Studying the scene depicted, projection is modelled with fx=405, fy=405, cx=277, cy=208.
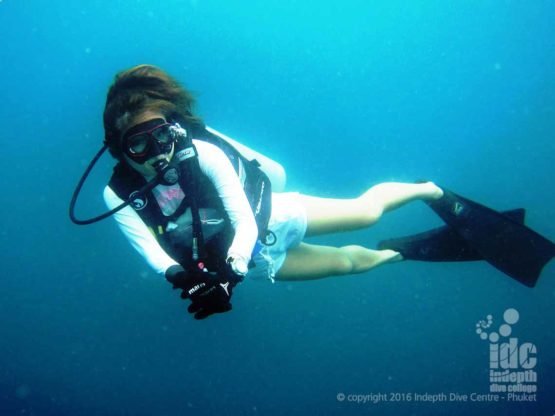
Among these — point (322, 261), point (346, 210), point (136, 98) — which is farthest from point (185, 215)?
point (322, 261)

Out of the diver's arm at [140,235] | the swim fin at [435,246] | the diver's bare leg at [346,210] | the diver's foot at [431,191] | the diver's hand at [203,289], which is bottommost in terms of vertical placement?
the diver's hand at [203,289]

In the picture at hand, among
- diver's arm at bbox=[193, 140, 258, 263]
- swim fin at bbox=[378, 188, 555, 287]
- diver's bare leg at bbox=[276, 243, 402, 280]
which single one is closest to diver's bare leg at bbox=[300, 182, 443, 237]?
diver's bare leg at bbox=[276, 243, 402, 280]

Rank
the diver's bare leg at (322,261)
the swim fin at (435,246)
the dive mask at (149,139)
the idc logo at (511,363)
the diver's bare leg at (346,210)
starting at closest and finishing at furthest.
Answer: the dive mask at (149,139)
the diver's bare leg at (346,210)
the diver's bare leg at (322,261)
the swim fin at (435,246)
the idc logo at (511,363)

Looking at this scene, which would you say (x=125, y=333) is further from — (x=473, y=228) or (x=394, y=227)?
(x=473, y=228)

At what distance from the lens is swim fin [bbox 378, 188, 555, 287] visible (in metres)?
5.25

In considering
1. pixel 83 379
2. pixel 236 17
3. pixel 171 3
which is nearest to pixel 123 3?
pixel 171 3

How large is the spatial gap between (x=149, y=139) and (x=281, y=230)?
154cm

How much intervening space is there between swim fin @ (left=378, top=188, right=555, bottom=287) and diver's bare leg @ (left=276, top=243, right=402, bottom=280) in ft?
2.53

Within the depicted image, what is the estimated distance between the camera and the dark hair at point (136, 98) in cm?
262

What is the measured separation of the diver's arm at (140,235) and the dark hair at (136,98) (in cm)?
33

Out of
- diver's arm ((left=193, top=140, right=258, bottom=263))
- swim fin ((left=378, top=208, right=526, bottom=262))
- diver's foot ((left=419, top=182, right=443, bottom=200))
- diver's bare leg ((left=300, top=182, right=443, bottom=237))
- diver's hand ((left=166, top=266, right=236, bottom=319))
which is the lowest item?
diver's hand ((left=166, top=266, right=236, bottom=319))

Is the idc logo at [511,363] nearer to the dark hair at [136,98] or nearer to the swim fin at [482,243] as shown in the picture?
the swim fin at [482,243]

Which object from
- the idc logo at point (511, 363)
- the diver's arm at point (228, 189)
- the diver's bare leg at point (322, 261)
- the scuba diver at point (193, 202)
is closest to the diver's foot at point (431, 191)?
the diver's bare leg at point (322, 261)

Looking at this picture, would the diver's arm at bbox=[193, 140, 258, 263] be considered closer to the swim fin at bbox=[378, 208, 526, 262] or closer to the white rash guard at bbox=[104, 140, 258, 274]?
the white rash guard at bbox=[104, 140, 258, 274]
